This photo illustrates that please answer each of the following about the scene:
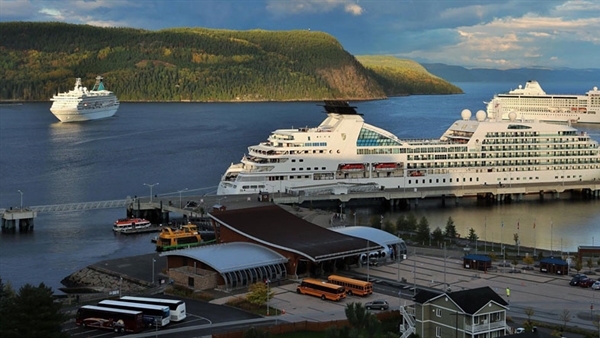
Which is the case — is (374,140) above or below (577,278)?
above

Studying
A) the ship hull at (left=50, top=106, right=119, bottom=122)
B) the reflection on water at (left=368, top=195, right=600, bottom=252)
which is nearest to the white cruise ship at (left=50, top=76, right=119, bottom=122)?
the ship hull at (left=50, top=106, right=119, bottom=122)

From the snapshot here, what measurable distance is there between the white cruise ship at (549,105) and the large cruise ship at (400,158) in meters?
65.2

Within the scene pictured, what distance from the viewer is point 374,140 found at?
55.2 metres

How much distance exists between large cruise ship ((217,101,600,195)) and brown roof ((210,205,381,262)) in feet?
51.9

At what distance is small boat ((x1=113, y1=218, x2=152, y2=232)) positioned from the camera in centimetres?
4494

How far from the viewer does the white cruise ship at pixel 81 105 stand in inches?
5017

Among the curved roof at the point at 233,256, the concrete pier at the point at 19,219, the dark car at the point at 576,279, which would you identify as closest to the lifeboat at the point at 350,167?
the concrete pier at the point at 19,219

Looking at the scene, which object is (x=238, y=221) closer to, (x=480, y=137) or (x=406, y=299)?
(x=406, y=299)

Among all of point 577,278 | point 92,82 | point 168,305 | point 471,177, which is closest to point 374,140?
point 471,177

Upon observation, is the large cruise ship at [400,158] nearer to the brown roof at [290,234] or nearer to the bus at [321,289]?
the brown roof at [290,234]

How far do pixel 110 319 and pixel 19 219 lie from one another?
76.5ft

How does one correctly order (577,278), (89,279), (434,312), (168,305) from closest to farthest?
(434,312) → (168,305) → (577,278) → (89,279)

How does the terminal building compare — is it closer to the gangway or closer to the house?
the house

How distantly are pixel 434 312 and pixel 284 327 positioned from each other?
4279 millimetres
